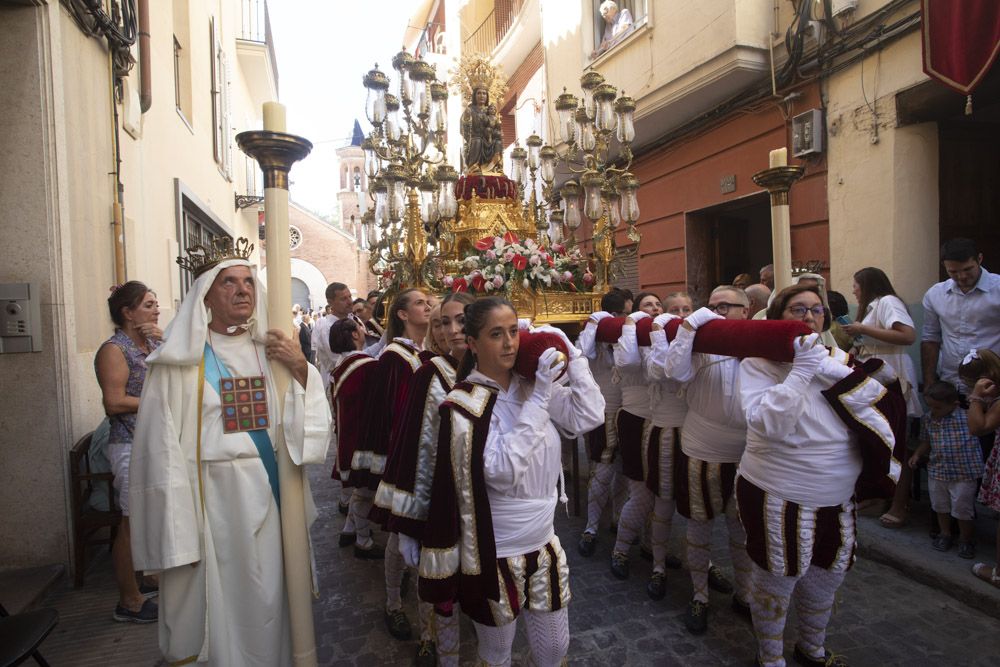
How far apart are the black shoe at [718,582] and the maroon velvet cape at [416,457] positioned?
7.29 feet

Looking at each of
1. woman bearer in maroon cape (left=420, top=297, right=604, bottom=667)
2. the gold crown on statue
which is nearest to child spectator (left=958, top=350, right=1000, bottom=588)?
woman bearer in maroon cape (left=420, top=297, right=604, bottom=667)

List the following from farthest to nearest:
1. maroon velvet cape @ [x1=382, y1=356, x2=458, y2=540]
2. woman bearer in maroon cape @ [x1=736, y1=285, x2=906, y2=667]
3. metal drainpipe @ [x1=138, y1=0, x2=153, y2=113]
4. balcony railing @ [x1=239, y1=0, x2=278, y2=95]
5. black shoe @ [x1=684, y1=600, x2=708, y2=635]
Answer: balcony railing @ [x1=239, y1=0, x2=278, y2=95] < metal drainpipe @ [x1=138, y1=0, x2=153, y2=113] < black shoe @ [x1=684, y1=600, x2=708, y2=635] < woman bearer in maroon cape @ [x1=736, y1=285, x2=906, y2=667] < maroon velvet cape @ [x1=382, y1=356, x2=458, y2=540]

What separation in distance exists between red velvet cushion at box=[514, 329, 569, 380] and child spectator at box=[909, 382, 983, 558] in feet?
11.0

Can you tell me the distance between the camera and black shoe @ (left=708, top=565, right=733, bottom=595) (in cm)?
372

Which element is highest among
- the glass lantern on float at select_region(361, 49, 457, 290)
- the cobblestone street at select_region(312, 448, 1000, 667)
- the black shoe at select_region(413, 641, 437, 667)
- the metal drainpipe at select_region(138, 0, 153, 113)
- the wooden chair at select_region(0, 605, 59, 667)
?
the metal drainpipe at select_region(138, 0, 153, 113)

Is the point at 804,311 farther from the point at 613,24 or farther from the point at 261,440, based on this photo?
the point at 613,24

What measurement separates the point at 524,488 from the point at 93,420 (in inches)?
149

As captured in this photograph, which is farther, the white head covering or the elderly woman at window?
the elderly woman at window

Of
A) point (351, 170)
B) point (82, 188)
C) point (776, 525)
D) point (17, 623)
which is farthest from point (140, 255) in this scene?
point (351, 170)

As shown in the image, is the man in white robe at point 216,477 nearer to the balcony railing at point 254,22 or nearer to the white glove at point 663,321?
the white glove at point 663,321

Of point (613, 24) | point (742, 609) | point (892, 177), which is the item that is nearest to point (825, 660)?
point (742, 609)

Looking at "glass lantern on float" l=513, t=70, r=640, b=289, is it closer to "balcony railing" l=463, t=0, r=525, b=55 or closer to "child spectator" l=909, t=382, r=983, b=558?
"child spectator" l=909, t=382, r=983, b=558

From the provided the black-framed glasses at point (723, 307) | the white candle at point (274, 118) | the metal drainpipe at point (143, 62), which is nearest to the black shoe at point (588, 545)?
the black-framed glasses at point (723, 307)

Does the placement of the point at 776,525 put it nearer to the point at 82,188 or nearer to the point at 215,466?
the point at 215,466
